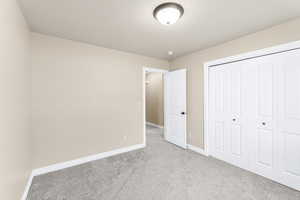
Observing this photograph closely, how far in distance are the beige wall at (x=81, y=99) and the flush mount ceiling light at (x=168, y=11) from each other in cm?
178

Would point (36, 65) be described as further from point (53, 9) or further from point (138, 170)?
point (138, 170)

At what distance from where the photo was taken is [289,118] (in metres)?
1.97

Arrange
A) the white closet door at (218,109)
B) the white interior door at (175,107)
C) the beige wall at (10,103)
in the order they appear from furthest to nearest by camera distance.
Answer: the white interior door at (175,107) < the white closet door at (218,109) < the beige wall at (10,103)

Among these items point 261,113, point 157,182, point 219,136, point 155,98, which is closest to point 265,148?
point 261,113

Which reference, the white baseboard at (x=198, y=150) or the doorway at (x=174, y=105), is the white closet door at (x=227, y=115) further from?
the doorway at (x=174, y=105)

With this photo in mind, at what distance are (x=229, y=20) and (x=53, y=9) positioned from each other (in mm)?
2504

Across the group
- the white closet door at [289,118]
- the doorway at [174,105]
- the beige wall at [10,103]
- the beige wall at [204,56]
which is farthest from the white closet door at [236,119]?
the beige wall at [10,103]

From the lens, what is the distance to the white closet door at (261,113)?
2.14m

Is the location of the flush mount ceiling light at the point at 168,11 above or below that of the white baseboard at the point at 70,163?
above

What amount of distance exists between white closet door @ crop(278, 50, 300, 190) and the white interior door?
6.07 ft

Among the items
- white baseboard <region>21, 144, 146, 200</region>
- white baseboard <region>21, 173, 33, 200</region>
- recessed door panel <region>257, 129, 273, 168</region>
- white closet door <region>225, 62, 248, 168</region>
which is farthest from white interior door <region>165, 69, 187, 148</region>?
white baseboard <region>21, 173, 33, 200</region>

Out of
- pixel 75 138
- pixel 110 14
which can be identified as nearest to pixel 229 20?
pixel 110 14

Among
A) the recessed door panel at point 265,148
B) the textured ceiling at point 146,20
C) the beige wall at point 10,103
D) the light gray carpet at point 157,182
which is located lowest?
the light gray carpet at point 157,182

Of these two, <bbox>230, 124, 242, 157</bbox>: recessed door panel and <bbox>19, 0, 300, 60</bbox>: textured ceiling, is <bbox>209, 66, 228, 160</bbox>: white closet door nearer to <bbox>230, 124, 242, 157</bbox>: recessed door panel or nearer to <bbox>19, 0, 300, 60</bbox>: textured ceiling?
<bbox>230, 124, 242, 157</bbox>: recessed door panel
